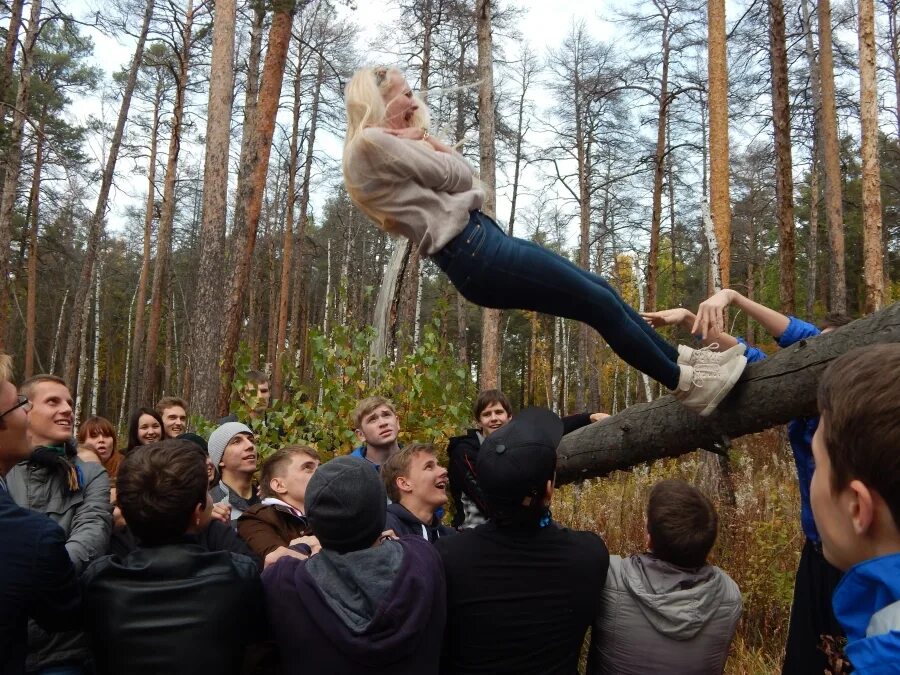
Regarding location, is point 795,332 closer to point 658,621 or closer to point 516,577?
point 658,621

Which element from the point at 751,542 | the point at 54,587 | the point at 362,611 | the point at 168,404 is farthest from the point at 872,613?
the point at 168,404

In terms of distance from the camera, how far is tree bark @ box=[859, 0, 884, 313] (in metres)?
11.7

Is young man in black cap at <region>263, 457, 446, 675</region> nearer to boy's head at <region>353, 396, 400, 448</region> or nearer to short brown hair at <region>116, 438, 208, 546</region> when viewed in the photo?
short brown hair at <region>116, 438, 208, 546</region>

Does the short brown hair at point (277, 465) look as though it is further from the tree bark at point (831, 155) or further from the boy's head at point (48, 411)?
the tree bark at point (831, 155)

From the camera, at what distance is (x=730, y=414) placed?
9.41ft

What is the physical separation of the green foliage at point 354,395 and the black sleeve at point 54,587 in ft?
11.1

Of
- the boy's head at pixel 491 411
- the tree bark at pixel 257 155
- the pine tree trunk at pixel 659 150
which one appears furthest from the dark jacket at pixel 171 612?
the pine tree trunk at pixel 659 150

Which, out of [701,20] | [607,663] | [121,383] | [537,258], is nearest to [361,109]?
[537,258]

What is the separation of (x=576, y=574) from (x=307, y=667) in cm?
88

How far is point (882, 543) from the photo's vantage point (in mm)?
1024

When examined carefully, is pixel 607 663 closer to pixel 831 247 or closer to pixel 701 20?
pixel 831 247

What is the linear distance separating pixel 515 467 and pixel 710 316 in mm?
1293

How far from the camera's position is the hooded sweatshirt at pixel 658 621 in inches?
92.6

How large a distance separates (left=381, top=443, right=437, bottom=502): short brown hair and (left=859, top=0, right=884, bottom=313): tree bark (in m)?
11.1
